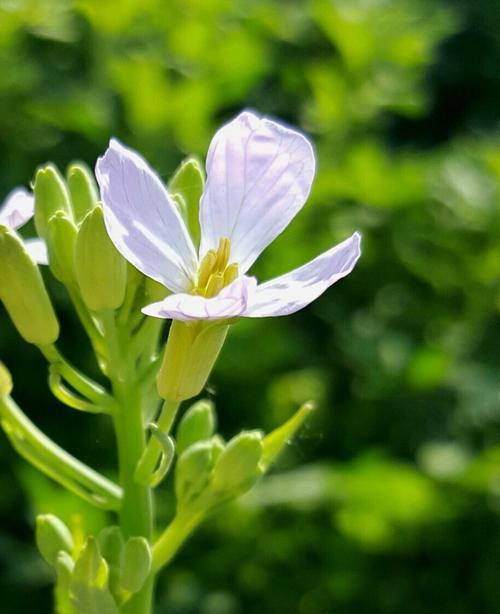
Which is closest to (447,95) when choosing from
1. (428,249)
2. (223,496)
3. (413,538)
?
(428,249)

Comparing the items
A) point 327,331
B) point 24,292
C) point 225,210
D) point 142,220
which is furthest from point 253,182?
point 327,331

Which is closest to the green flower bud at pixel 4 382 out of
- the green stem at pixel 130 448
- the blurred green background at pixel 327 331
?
the green stem at pixel 130 448

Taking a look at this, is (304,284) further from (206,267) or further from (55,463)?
(55,463)

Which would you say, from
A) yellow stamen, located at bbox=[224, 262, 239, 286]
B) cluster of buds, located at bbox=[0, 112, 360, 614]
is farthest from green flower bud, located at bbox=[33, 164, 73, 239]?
yellow stamen, located at bbox=[224, 262, 239, 286]

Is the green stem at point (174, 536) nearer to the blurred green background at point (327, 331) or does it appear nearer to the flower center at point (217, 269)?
the flower center at point (217, 269)

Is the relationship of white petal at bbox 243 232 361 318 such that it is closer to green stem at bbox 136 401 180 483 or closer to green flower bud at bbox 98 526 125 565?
green stem at bbox 136 401 180 483

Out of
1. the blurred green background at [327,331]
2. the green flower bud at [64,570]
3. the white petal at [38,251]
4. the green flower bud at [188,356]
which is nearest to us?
the green flower bud at [188,356]
